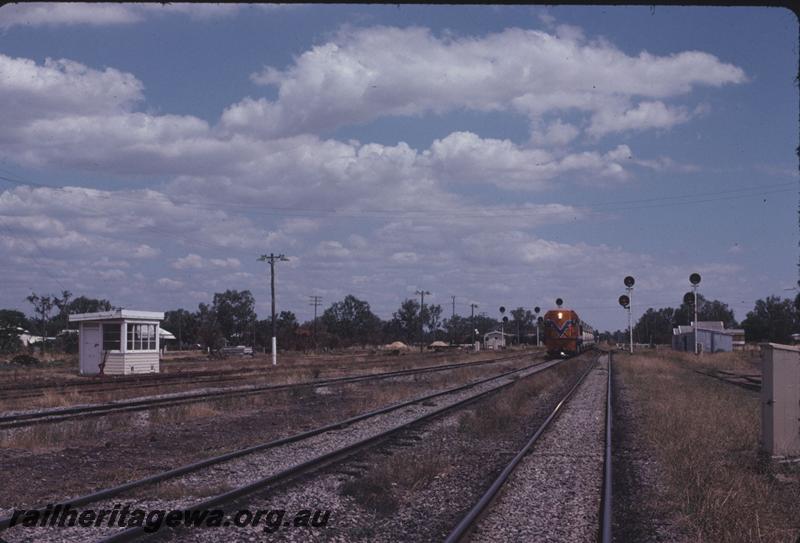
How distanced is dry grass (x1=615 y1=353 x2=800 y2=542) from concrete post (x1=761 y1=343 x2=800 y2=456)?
1.38 ft

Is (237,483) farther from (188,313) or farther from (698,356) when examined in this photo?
(188,313)

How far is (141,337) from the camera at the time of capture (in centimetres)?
3866

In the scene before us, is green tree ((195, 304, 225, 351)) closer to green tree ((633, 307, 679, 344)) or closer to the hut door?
the hut door

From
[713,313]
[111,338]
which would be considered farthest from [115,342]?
[713,313]

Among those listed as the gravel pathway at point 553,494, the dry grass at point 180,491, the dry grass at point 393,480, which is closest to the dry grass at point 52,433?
the dry grass at point 180,491

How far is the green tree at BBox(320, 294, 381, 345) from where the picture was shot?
500 ft

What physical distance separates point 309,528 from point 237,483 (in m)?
2.59

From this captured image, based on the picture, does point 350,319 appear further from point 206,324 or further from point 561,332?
point 561,332

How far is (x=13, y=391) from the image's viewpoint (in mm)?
26984

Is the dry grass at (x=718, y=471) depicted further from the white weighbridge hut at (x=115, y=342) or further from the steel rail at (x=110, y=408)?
the white weighbridge hut at (x=115, y=342)

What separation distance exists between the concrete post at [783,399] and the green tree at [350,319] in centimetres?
13644

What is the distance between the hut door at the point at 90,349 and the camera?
3728 cm

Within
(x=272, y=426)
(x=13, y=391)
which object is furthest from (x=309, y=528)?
(x=13, y=391)

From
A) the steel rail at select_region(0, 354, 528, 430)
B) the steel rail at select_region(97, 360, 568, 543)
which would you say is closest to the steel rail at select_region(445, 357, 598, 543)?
the steel rail at select_region(97, 360, 568, 543)
